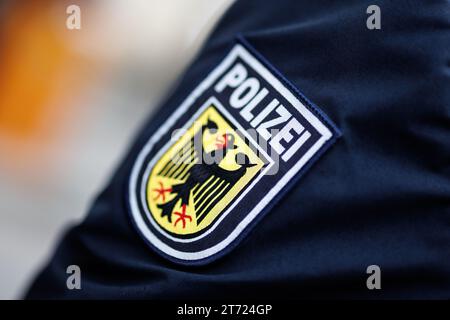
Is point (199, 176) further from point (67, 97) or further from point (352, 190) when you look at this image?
point (67, 97)

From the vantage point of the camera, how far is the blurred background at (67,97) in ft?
5.56

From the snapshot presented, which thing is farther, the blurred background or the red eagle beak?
the blurred background

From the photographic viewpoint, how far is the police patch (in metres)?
0.58

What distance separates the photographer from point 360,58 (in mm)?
589

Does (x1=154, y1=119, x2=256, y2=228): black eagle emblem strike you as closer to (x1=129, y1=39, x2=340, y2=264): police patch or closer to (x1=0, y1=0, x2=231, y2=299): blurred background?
(x1=129, y1=39, x2=340, y2=264): police patch

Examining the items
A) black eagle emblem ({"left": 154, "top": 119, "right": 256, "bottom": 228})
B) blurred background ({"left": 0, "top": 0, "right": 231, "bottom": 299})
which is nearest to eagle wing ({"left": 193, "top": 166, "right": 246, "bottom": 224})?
black eagle emblem ({"left": 154, "top": 119, "right": 256, "bottom": 228})

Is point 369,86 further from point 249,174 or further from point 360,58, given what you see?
point 249,174

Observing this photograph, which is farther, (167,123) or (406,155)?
(167,123)

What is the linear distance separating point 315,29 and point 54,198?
130 cm

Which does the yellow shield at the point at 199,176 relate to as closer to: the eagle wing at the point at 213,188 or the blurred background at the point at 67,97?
the eagle wing at the point at 213,188

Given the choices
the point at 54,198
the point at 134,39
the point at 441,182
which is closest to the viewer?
the point at 441,182
